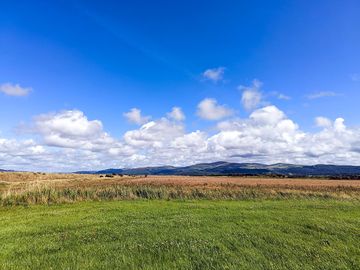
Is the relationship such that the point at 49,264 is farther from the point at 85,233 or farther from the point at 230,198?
the point at 230,198

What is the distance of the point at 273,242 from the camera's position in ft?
43.8

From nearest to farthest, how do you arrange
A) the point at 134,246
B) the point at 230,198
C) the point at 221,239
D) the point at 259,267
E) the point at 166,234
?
the point at 259,267, the point at 134,246, the point at 221,239, the point at 166,234, the point at 230,198

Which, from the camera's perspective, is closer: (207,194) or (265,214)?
(265,214)

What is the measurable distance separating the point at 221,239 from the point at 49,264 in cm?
678

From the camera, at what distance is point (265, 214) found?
2019cm

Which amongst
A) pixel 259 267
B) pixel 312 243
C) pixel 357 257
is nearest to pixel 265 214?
pixel 312 243

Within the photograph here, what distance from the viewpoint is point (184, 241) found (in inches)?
533

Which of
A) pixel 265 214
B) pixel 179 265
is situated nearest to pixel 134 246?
pixel 179 265

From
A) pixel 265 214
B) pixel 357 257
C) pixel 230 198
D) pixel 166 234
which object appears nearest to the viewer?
pixel 357 257

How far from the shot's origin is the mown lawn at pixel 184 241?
11.0 meters

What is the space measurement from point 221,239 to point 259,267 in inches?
137

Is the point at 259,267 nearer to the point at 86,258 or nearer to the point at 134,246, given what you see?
the point at 134,246

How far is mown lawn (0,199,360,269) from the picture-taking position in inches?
432

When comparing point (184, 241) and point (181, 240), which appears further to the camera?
point (181, 240)
